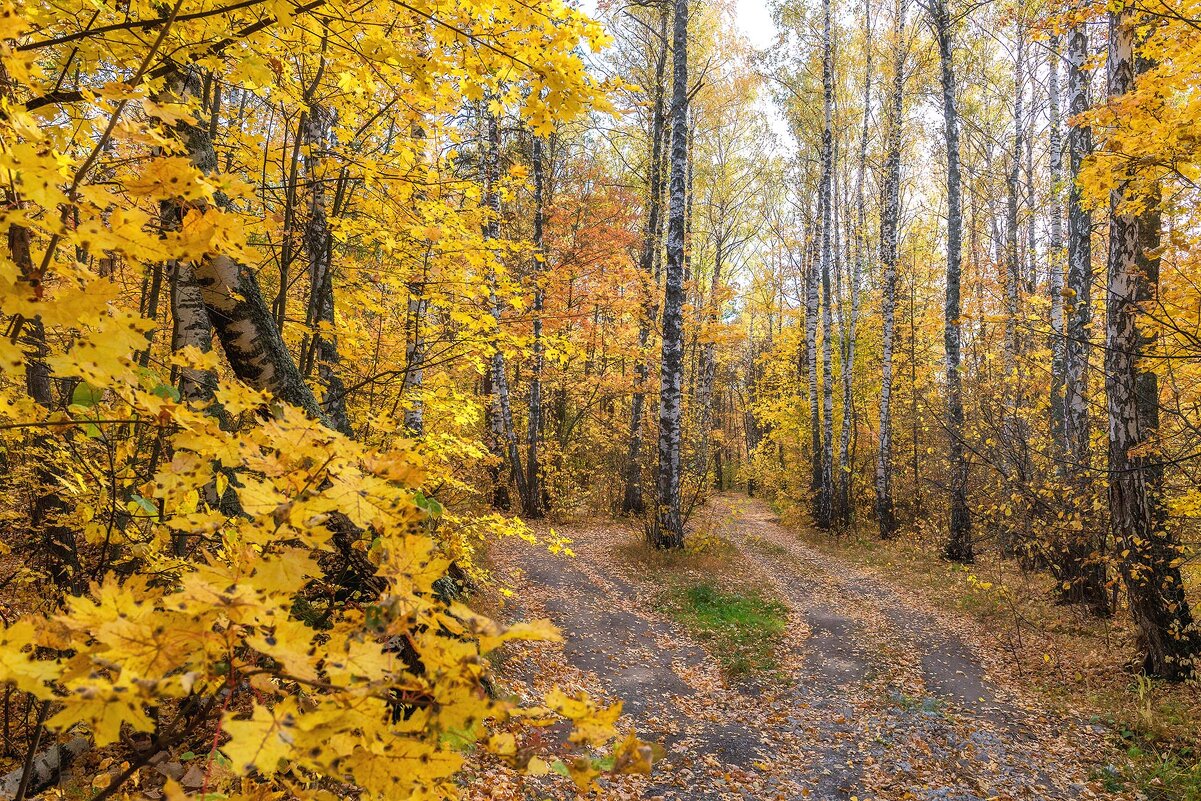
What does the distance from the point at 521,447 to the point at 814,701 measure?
9.22m

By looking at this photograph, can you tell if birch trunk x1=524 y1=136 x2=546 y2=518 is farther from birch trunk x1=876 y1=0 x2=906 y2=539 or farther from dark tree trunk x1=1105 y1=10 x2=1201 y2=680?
dark tree trunk x1=1105 y1=10 x2=1201 y2=680

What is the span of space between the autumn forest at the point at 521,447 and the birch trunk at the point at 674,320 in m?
0.07

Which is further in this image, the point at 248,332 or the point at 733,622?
the point at 733,622

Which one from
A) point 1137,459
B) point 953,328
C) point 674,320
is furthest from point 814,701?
point 953,328

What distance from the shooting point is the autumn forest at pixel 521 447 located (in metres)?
1.15

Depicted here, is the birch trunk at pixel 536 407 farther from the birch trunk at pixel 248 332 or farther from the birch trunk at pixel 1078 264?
the birch trunk at pixel 248 332

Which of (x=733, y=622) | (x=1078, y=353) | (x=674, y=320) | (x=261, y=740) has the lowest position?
(x=733, y=622)

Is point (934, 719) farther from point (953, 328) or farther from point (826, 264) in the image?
point (826, 264)

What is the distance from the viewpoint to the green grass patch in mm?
6535

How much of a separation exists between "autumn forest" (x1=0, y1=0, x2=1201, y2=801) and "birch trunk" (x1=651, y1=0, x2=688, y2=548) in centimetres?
7

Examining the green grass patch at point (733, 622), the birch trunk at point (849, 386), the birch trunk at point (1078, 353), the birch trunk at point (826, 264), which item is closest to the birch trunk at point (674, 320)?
the green grass patch at point (733, 622)

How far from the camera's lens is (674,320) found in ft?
31.0

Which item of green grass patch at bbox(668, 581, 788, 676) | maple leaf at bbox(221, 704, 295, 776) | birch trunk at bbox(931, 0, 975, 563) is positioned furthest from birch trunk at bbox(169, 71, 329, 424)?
birch trunk at bbox(931, 0, 975, 563)

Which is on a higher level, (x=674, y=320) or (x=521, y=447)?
(x=674, y=320)
